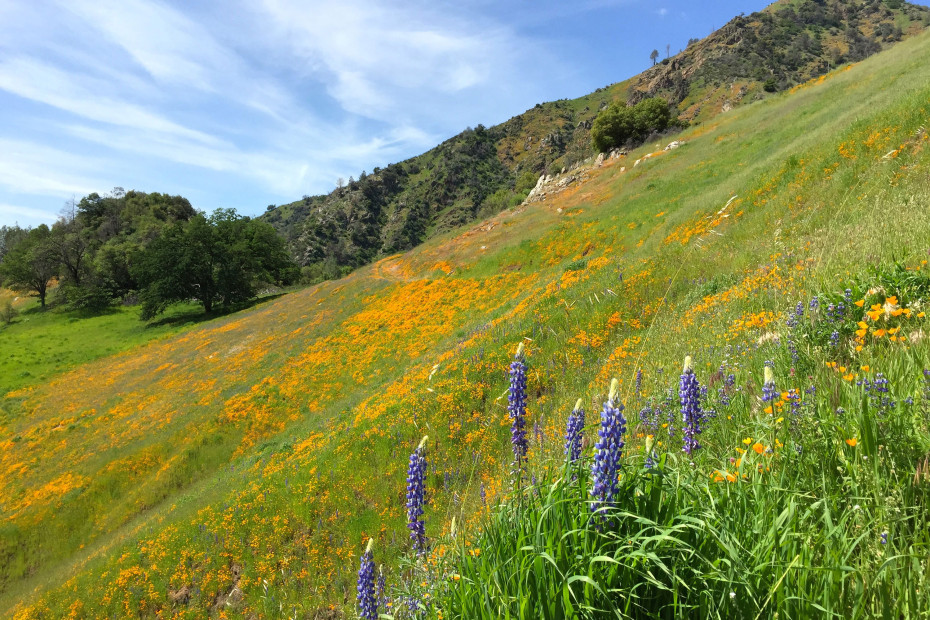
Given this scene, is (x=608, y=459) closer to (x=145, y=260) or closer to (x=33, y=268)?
(x=145, y=260)

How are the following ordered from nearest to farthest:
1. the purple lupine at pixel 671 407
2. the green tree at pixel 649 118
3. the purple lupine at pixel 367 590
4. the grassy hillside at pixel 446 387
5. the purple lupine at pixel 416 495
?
the purple lupine at pixel 367 590 → the purple lupine at pixel 416 495 → the purple lupine at pixel 671 407 → the grassy hillside at pixel 446 387 → the green tree at pixel 649 118

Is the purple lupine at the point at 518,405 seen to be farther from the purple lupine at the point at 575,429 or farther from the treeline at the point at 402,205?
the treeline at the point at 402,205

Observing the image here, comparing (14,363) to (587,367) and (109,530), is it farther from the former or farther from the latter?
(587,367)

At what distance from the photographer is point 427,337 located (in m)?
21.5

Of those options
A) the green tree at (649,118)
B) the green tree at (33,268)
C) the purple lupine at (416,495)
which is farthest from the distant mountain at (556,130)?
the purple lupine at (416,495)

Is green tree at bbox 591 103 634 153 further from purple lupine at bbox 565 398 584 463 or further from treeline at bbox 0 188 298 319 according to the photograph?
purple lupine at bbox 565 398 584 463

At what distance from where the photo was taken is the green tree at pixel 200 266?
52281mm

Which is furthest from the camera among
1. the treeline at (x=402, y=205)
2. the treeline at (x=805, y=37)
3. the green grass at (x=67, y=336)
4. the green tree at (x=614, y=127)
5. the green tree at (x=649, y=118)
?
the treeline at (x=402, y=205)

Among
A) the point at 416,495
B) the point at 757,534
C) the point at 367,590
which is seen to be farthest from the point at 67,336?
the point at 757,534

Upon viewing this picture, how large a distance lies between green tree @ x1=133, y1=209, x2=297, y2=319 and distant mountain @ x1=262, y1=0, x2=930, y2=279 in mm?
33636

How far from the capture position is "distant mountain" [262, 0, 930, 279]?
86.1 m

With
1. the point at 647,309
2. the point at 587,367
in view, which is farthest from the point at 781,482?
the point at 647,309

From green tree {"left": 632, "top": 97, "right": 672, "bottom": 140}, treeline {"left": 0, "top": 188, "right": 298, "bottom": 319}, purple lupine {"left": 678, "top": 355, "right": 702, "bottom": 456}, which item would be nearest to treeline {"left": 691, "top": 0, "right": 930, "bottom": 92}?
green tree {"left": 632, "top": 97, "right": 672, "bottom": 140}

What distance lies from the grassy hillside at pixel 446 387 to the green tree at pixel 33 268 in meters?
47.8
